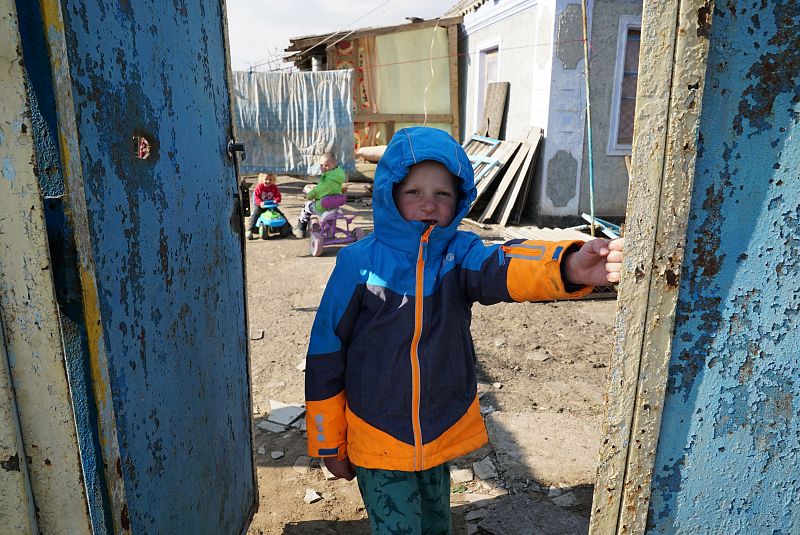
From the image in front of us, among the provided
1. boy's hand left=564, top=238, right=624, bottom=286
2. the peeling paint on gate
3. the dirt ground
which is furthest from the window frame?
the peeling paint on gate

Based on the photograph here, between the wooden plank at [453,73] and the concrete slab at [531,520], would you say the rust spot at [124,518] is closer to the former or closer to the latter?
the concrete slab at [531,520]

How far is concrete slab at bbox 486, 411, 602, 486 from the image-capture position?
105 inches

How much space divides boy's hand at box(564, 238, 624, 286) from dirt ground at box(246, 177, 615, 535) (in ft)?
4.86

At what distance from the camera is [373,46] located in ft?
40.5

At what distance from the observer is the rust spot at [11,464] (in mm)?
1001

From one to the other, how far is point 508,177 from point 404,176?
261 inches

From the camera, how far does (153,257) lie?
4.45ft

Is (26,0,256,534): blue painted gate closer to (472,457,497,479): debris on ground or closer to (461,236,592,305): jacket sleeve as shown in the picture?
(461,236,592,305): jacket sleeve

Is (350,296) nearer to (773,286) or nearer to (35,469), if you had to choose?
(35,469)

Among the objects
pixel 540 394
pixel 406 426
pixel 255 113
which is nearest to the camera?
pixel 406 426

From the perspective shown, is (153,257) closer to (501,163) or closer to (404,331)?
(404,331)

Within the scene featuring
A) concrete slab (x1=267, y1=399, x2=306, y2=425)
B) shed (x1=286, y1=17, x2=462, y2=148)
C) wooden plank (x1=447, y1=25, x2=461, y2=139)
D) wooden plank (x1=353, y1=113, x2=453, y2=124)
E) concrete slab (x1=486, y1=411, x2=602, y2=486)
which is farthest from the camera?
wooden plank (x1=353, y1=113, x2=453, y2=124)

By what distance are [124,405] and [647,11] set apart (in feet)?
4.12

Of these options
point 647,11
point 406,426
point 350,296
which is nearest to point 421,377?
point 406,426
